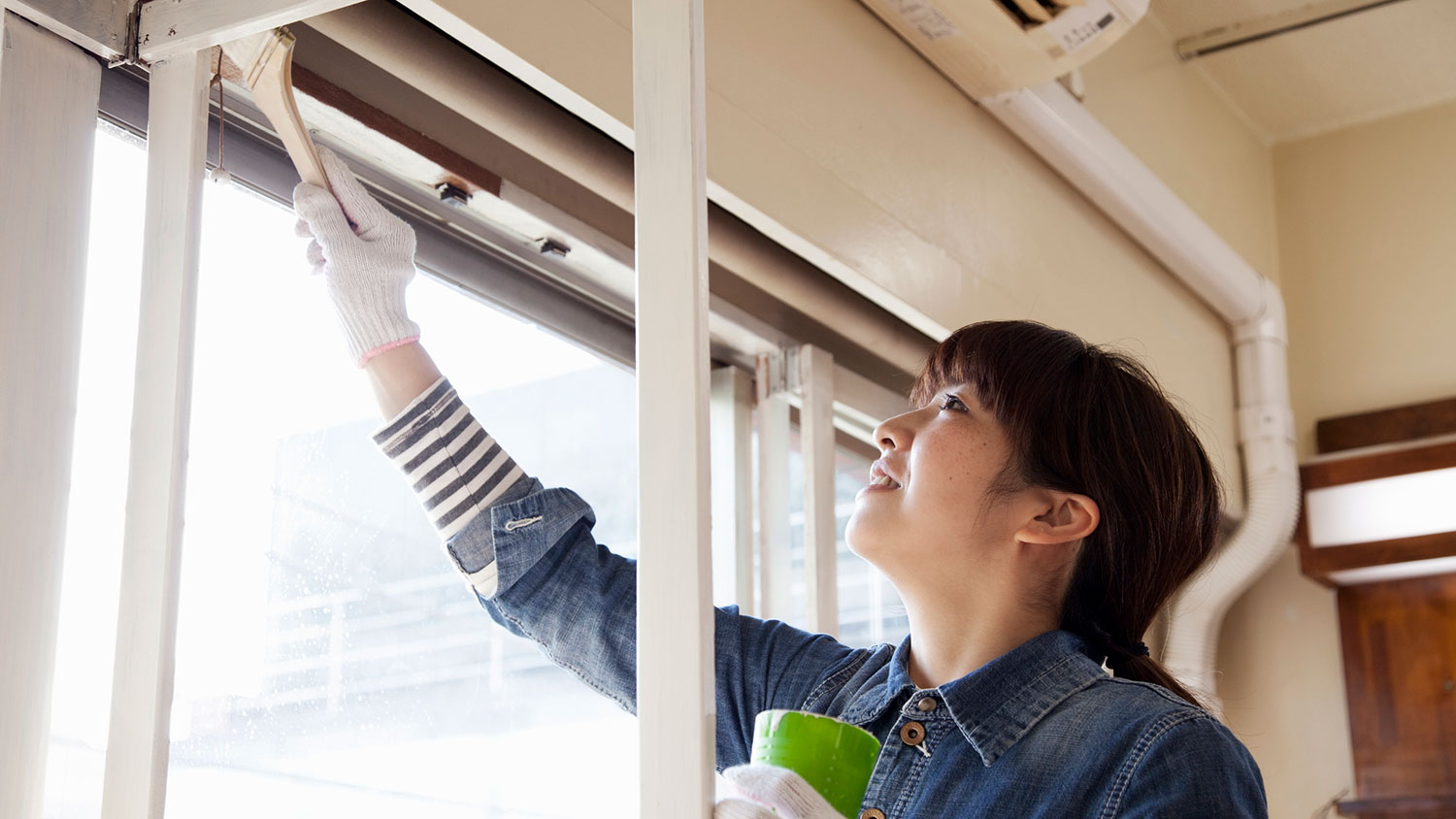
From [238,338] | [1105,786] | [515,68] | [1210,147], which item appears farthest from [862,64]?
[1210,147]

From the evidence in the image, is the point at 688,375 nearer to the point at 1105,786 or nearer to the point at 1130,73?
the point at 1105,786

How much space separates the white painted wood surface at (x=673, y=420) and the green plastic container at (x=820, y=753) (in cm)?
12

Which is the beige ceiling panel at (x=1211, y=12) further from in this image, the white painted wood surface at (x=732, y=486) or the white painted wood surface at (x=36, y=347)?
Result: the white painted wood surface at (x=36, y=347)

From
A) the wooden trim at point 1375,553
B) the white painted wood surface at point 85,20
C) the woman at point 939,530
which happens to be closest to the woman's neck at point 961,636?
the woman at point 939,530

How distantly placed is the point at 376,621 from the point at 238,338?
308mm

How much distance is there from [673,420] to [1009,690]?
0.39 meters

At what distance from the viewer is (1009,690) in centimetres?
109

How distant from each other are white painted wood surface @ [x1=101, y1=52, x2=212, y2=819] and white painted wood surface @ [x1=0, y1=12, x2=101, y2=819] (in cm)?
6

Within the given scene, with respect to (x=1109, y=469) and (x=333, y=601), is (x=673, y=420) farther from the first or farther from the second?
(x=333, y=601)

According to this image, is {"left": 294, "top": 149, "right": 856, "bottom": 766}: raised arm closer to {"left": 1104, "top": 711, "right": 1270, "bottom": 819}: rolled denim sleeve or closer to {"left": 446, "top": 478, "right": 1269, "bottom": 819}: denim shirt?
{"left": 446, "top": 478, "right": 1269, "bottom": 819}: denim shirt

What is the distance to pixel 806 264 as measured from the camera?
1853 mm

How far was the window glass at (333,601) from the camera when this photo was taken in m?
1.27

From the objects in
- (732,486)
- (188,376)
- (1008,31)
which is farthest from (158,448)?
(1008,31)

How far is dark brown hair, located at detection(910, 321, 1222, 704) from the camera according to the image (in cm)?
119
